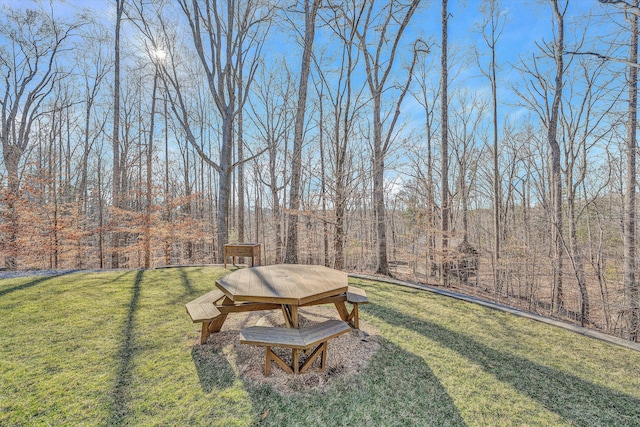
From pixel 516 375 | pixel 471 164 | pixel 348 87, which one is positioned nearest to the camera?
pixel 516 375

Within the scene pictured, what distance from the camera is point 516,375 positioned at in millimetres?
2123

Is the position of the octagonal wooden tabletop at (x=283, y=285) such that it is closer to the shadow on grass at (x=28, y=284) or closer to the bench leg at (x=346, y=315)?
the bench leg at (x=346, y=315)

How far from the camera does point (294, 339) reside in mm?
1860

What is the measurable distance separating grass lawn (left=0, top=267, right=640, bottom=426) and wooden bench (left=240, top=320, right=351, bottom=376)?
8.7 inches

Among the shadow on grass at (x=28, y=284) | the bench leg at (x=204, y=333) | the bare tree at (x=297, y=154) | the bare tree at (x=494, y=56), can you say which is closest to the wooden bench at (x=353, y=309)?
the bench leg at (x=204, y=333)

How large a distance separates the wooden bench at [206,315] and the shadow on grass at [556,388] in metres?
2.29

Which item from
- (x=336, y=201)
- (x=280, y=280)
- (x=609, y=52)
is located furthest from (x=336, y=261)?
(x=609, y=52)

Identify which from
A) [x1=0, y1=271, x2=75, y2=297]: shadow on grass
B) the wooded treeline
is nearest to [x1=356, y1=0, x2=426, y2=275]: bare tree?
the wooded treeline

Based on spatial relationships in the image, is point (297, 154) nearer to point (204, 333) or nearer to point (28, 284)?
point (204, 333)

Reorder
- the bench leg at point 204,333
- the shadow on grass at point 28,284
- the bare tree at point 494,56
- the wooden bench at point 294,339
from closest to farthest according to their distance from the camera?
1. the wooden bench at point 294,339
2. the bench leg at point 204,333
3. the shadow on grass at point 28,284
4. the bare tree at point 494,56

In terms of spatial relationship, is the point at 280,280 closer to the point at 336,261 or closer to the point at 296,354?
the point at 296,354

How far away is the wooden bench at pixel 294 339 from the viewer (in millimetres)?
1837

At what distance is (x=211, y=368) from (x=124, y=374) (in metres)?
0.66

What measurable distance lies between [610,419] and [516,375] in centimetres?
53
